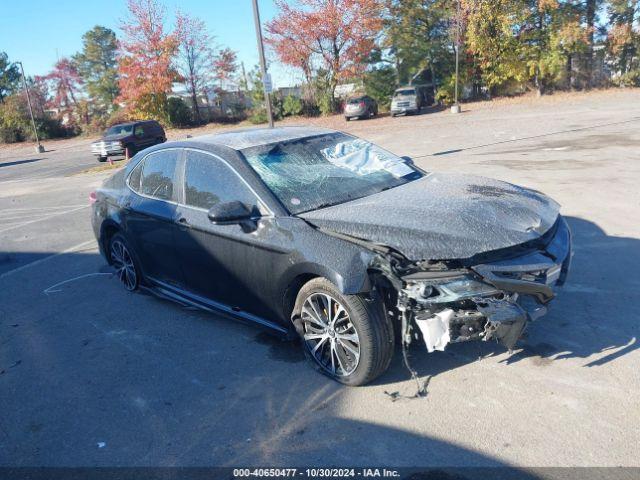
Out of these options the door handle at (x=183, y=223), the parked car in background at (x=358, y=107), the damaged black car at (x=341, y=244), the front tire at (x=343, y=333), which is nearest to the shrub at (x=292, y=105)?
the parked car in background at (x=358, y=107)

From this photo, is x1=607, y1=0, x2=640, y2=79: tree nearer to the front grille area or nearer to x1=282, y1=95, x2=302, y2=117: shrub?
x1=282, y1=95, x2=302, y2=117: shrub

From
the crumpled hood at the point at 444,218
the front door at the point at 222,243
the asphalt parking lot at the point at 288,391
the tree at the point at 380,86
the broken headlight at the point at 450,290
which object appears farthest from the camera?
the tree at the point at 380,86

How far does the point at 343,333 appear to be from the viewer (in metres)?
3.53

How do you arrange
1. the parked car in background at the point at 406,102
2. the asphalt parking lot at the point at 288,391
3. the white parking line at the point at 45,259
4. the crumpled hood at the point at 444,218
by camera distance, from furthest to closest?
the parked car in background at the point at 406,102
the white parking line at the point at 45,259
the crumpled hood at the point at 444,218
the asphalt parking lot at the point at 288,391

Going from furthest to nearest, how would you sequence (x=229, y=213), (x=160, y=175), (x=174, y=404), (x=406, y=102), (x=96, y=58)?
1. (x=96, y=58)
2. (x=406, y=102)
3. (x=160, y=175)
4. (x=229, y=213)
5. (x=174, y=404)

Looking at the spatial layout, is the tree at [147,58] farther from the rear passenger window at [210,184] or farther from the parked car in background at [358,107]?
the rear passenger window at [210,184]

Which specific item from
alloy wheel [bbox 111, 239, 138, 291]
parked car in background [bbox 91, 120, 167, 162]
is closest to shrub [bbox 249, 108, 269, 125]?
parked car in background [bbox 91, 120, 167, 162]

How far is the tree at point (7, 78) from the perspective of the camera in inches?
2281

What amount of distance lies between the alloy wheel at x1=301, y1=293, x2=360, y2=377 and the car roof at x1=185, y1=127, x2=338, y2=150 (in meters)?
1.62

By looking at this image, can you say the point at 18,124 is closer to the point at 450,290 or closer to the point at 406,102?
the point at 406,102

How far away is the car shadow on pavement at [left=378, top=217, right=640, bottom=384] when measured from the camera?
3.69m

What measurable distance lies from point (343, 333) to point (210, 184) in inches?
69.9

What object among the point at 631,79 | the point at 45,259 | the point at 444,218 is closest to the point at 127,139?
the point at 45,259

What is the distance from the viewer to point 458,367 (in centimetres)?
368
